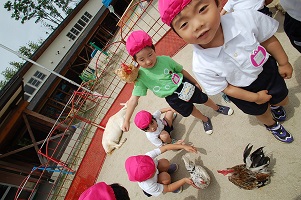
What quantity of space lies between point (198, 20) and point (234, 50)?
0.44 meters

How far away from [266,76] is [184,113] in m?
1.28

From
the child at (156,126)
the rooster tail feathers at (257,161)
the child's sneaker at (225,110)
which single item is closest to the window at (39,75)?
the child at (156,126)

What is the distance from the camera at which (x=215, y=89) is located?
191cm

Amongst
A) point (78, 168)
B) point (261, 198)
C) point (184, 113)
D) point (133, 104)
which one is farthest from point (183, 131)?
point (78, 168)

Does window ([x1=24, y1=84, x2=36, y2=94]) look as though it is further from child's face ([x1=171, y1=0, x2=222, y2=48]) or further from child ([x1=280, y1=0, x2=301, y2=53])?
child ([x1=280, y1=0, x2=301, y2=53])

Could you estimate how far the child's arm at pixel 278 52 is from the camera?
182 centimetres

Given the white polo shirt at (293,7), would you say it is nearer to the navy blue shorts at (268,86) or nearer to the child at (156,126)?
the navy blue shorts at (268,86)

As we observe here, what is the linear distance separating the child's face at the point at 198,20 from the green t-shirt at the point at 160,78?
1223 mm

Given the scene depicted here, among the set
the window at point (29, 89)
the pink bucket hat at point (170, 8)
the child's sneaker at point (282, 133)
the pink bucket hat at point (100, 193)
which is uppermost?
the window at point (29, 89)

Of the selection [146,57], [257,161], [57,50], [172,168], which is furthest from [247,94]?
[57,50]

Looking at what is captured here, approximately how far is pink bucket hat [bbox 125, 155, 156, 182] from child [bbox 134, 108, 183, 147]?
541 millimetres

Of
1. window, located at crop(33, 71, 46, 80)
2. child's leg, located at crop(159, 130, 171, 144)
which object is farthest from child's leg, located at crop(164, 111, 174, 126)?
window, located at crop(33, 71, 46, 80)

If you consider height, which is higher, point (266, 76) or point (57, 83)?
point (57, 83)

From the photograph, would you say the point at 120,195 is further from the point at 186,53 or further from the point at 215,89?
the point at 186,53
